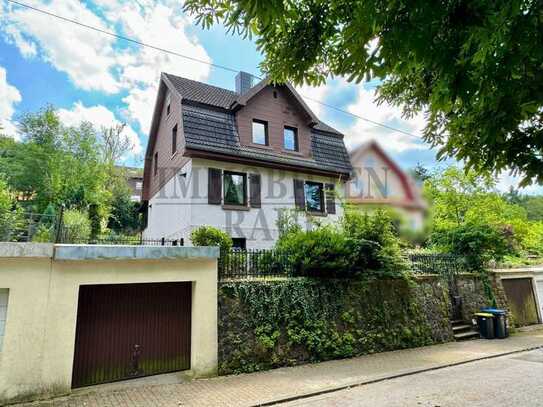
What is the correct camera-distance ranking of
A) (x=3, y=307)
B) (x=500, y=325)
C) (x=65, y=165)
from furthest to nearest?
(x=65, y=165) < (x=500, y=325) < (x=3, y=307)

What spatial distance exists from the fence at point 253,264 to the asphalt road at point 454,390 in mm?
3434

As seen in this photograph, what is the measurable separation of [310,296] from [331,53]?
634 cm

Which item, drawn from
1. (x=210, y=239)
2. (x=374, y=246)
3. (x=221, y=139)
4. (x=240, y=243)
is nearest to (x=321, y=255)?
(x=374, y=246)

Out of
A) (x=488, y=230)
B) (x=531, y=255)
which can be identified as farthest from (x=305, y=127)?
(x=531, y=255)

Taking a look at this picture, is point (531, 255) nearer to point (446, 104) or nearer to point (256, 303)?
point (256, 303)

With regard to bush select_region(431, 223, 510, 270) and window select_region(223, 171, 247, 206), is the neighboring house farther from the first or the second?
bush select_region(431, 223, 510, 270)

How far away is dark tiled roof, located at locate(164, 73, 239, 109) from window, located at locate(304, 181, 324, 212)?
526 centimetres

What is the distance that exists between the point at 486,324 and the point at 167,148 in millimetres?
15301

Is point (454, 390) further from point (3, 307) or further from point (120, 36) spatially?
point (120, 36)

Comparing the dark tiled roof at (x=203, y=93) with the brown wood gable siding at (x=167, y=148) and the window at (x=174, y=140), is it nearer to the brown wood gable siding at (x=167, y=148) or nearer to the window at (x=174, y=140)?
the brown wood gable siding at (x=167, y=148)

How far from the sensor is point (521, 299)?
14.8 m

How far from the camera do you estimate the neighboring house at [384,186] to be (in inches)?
48.8

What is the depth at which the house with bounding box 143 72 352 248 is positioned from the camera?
41.7 ft

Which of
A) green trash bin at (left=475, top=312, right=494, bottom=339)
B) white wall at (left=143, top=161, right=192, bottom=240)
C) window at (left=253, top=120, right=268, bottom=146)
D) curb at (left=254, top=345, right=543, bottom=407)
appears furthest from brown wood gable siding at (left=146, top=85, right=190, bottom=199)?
green trash bin at (left=475, top=312, right=494, bottom=339)
